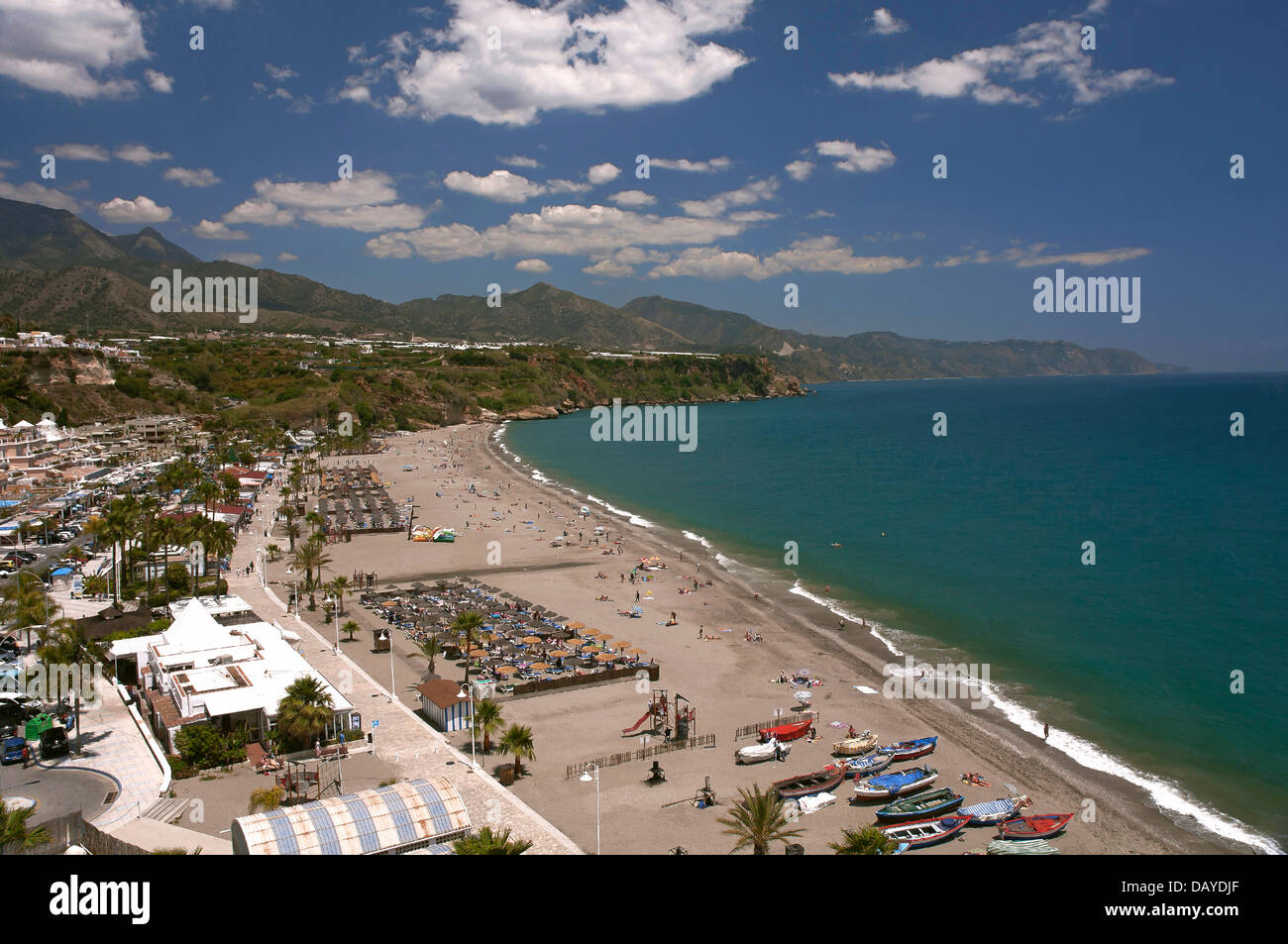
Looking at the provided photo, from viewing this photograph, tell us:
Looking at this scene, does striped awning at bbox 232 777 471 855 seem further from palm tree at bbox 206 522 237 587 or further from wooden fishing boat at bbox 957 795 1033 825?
palm tree at bbox 206 522 237 587

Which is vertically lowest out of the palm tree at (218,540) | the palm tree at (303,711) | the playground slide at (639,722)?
the playground slide at (639,722)

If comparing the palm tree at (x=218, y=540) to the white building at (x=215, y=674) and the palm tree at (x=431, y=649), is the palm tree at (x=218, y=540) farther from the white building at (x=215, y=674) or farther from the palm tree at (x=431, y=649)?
the palm tree at (x=431, y=649)

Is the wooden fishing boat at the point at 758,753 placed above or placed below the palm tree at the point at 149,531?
below

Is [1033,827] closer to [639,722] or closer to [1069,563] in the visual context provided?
[639,722]

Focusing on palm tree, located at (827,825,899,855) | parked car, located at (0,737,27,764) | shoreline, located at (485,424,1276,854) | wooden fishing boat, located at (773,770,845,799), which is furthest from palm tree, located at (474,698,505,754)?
shoreline, located at (485,424,1276,854)

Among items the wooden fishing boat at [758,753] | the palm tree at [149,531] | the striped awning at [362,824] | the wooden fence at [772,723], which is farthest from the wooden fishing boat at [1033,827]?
the palm tree at [149,531]

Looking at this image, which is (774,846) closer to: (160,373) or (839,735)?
(839,735)

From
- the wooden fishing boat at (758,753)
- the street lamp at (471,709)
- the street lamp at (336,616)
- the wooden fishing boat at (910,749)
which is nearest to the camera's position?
the street lamp at (471,709)
